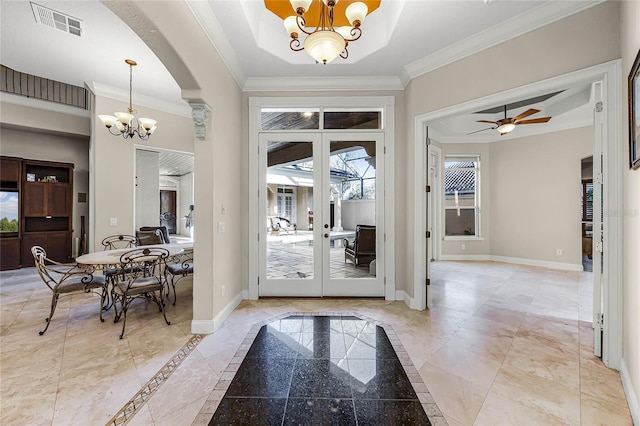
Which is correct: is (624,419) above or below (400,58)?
below

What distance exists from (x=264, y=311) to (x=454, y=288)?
3147 mm

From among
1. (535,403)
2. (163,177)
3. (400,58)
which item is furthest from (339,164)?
(163,177)

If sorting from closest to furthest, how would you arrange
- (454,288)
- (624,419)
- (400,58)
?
(624,419) → (400,58) → (454,288)

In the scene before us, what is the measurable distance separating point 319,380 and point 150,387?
49.9 inches

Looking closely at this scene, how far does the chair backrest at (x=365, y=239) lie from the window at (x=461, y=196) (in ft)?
13.0

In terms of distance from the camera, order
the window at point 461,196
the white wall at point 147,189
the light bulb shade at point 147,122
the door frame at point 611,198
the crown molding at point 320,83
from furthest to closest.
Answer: the window at point 461,196 → the white wall at point 147,189 → the light bulb shade at point 147,122 → the crown molding at point 320,83 → the door frame at point 611,198

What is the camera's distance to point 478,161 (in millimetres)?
6594

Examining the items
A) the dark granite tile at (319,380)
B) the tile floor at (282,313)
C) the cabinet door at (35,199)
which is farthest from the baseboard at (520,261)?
the cabinet door at (35,199)

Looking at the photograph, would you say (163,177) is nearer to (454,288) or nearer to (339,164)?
(339,164)

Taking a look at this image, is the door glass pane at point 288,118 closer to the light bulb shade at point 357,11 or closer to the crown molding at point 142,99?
the light bulb shade at point 357,11

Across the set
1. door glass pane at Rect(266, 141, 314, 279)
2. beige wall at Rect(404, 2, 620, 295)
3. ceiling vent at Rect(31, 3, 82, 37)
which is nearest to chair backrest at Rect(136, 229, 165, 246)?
door glass pane at Rect(266, 141, 314, 279)

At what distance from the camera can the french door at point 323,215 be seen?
3.69m

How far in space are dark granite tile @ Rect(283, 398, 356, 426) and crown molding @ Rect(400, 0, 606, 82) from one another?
361cm

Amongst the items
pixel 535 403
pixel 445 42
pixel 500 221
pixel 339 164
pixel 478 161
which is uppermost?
pixel 445 42
